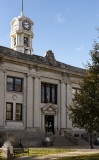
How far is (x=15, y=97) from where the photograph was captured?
3500 centimetres

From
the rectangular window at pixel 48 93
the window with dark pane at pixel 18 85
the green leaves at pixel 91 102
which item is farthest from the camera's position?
the rectangular window at pixel 48 93

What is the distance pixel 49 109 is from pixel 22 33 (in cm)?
2702

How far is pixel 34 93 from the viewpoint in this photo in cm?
3681

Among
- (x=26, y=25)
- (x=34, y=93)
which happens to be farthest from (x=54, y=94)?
(x=26, y=25)

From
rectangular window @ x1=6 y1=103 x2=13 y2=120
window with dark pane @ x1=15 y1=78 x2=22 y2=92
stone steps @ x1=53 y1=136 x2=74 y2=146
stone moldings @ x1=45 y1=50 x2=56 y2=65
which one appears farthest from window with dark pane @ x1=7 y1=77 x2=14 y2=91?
stone steps @ x1=53 y1=136 x2=74 y2=146

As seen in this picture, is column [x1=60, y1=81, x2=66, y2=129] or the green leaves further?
column [x1=60, y1=81, x2=66, y2=129]

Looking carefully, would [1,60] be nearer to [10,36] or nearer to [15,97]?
[15,97]

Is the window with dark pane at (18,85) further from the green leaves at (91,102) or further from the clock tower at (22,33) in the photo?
the clock tower at (22,33)

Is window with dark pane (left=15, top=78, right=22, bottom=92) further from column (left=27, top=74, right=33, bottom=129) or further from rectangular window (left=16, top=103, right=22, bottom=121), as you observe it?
rectangular window (left=16, top=103, right=22, bottom=121)

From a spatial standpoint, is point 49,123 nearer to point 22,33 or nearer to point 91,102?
point 91,102

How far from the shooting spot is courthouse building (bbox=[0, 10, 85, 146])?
3400 centimetres

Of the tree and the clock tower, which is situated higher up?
the clock tower

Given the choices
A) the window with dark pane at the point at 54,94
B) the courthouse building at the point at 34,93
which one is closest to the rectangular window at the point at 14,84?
the courthouse building at the point at 34,93

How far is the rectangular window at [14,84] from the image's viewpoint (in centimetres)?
3491
